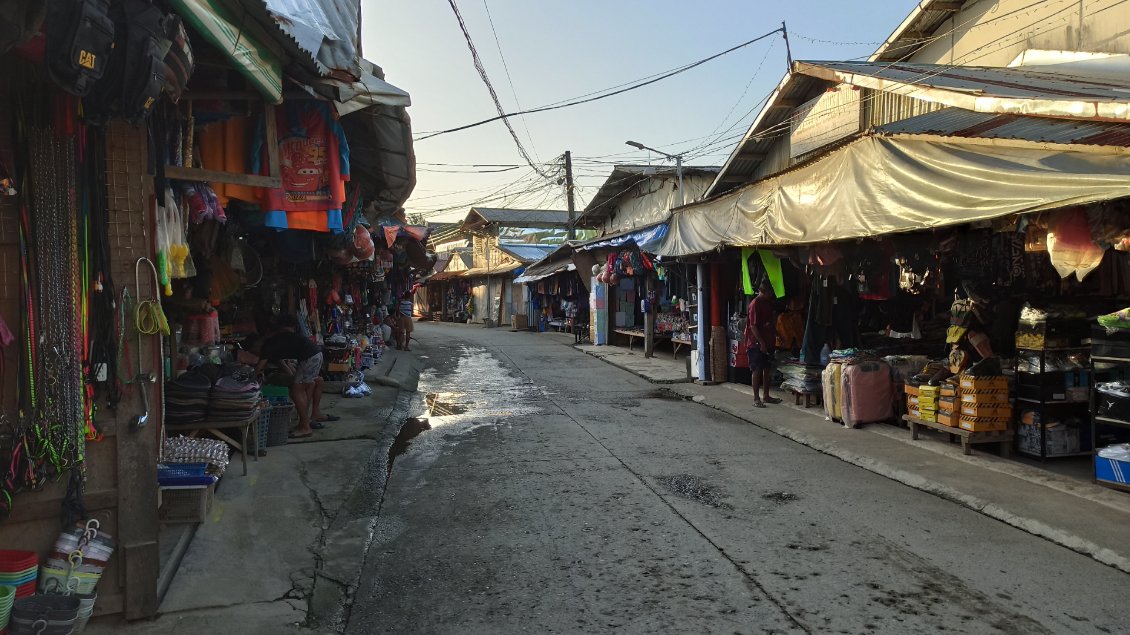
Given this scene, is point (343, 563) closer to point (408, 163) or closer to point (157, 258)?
point (157, 258)

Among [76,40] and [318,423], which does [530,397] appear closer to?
[318,423]

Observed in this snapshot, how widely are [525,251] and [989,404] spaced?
3007cm

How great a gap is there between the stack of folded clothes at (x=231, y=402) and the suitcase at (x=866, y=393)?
704 centimetres

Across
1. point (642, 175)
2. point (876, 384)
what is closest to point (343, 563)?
point (876, 384)

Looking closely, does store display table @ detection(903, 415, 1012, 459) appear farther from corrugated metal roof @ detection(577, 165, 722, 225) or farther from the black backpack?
corrugated metal roof @ detection(577, 165, 722, 225)

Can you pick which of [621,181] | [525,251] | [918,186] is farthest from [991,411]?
[525,251]

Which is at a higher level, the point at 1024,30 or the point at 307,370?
the point at 1024,30

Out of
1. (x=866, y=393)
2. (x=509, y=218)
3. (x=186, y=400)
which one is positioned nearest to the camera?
(x=186, y=400)

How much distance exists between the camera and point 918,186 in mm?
6473

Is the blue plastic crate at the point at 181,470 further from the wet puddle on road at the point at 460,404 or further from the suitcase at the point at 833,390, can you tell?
the suitcase at the point at 833,390

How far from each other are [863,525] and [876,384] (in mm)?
4054

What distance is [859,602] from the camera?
4.19 m

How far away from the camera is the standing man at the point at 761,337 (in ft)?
36.0

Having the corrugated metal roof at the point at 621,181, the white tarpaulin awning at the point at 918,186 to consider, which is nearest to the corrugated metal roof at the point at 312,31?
the white tarpaulin awning at the point at 918,186
